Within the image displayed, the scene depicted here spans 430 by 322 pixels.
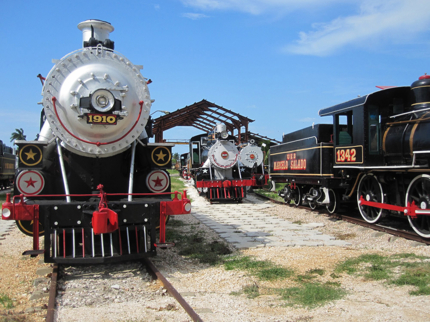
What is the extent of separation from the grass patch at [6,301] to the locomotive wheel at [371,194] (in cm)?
712

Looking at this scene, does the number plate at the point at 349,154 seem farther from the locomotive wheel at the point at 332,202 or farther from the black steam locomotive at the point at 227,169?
the black steam locomotive at the point at 227,169

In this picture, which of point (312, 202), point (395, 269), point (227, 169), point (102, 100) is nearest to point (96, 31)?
point (102, 100)

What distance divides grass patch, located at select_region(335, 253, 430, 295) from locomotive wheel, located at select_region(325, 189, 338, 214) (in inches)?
167

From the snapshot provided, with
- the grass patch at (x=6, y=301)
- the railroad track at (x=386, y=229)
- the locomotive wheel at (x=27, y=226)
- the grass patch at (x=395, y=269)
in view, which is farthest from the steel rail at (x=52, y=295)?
the railroad track at (x=386, y=229)

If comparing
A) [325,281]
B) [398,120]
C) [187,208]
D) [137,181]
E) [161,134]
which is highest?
[161,134]

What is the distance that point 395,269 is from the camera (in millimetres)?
5371

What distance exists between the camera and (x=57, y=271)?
5004 millimetres

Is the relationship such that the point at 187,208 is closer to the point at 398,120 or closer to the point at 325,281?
the point at 325,281

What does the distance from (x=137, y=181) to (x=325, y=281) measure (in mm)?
3185

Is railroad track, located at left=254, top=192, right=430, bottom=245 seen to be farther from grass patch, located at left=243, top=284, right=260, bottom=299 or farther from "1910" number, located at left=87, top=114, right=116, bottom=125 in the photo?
"1910" number, located at left=87, top=114, right=116, bottom=125

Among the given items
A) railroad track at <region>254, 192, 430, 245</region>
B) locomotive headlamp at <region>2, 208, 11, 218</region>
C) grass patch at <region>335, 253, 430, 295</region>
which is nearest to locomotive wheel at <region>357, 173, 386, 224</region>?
railroad track at <region>254, 192, 430, 245</region>

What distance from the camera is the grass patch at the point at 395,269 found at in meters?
4.70

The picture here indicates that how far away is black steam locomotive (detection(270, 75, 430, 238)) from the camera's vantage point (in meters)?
7.21

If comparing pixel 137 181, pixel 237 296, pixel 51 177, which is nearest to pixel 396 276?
pixel 237 296
